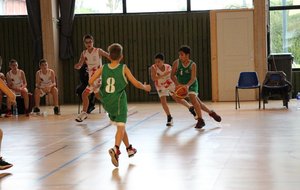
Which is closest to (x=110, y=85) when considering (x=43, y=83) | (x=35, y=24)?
(x=43, y=83)

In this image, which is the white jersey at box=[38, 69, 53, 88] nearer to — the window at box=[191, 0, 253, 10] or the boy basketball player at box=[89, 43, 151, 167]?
the window at box=[191, 0, 253, 10]

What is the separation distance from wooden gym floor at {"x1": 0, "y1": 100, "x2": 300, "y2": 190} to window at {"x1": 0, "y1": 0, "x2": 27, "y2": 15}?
6.04 metres

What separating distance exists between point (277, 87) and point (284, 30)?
3.57 m

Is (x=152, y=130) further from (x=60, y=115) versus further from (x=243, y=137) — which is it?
(x=60, y=115)

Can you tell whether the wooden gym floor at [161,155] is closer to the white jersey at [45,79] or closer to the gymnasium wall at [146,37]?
the white jersey at [45,79]

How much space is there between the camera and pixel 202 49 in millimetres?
16000

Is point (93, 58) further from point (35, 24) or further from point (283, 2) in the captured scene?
point (283, 2)

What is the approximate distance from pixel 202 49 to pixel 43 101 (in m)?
4.67

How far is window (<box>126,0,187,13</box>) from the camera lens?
632 inches

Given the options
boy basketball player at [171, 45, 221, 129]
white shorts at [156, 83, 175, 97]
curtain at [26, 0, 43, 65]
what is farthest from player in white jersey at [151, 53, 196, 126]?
curtain at [26, 0, 43, 65]

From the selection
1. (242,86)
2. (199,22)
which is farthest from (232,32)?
(242,86)

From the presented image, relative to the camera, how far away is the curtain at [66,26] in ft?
52.8

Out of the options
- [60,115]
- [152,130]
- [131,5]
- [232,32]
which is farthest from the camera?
[131,5]

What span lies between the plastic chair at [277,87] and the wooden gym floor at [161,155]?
4.31ft
